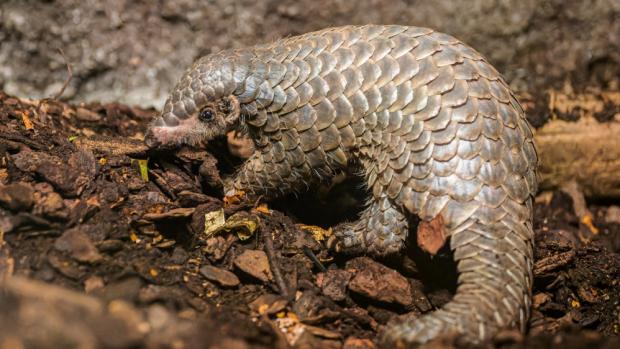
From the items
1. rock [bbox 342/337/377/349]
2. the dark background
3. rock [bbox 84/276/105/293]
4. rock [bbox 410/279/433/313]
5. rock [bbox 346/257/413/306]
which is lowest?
rock [bbox 342/337/377/349]

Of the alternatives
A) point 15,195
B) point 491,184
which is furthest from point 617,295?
point 15,195

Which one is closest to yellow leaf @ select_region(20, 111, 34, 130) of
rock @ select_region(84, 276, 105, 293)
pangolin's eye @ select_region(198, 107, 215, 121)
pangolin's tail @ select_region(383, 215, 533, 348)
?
pangolin's eye @ select_region(198, 107, 215, 121)

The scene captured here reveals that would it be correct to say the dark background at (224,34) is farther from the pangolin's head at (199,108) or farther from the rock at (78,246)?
the rock at (78,246)

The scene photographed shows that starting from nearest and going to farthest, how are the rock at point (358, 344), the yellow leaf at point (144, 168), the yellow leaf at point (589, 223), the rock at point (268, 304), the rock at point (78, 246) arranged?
the rock at point (78, 246)
the rock at point (358, 344)
the rock at point (268, 304)
the yellow leaf at point (144, 168)
the yellow leaf at point (589, 223)

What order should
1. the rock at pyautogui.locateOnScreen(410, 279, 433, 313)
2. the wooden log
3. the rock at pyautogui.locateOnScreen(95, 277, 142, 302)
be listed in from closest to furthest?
the rock at pyautogui.locateOnScreen(95, 277, 142, 302), the rock at pyautogui.locateOnScreen(410, 279, 433, 313), the wooden log

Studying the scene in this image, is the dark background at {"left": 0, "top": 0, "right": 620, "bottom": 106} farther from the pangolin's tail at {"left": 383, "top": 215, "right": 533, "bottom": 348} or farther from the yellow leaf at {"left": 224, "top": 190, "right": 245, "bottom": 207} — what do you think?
the pangolin's tail at {"left": 383, "top": 215, "right": 533, "bottom": 348}

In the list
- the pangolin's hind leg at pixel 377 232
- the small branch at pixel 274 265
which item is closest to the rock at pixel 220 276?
the small branch at pixel 274 265

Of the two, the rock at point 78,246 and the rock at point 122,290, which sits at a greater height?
the rock at point 78,246
